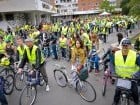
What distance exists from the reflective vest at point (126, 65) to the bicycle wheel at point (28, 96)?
9.45 feet

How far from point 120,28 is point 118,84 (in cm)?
3658

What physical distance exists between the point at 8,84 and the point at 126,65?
4678 millimetres

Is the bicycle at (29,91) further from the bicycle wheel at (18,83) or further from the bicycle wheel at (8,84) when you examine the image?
the bicycle wheel at (18,83)

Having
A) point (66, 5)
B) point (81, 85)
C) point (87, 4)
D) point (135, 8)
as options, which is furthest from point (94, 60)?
point (66, 5)

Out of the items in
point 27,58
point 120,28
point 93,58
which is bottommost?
point 120,28

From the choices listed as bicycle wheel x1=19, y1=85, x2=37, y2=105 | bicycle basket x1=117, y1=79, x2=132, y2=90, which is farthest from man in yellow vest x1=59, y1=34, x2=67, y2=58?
bicycle basket x1=117, y1=79, x2=132, y2=90

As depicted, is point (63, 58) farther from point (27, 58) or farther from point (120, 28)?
point (120, 28)

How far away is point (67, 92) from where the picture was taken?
11.3m

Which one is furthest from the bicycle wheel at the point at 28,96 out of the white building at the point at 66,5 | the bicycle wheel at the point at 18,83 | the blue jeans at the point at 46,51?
the white building at the point at 66,5

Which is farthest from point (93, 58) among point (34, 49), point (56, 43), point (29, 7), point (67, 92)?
point (29, 7)

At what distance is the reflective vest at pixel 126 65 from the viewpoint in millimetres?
7660

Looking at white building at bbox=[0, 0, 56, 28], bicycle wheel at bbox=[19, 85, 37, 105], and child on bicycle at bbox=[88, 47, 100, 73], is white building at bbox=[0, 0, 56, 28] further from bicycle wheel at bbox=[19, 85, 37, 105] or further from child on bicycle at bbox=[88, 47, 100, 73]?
bicycle wheel at bbox=[19, 85, 37, 105]

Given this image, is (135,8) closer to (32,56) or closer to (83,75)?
(32,56)

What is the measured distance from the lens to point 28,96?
9.70 m
